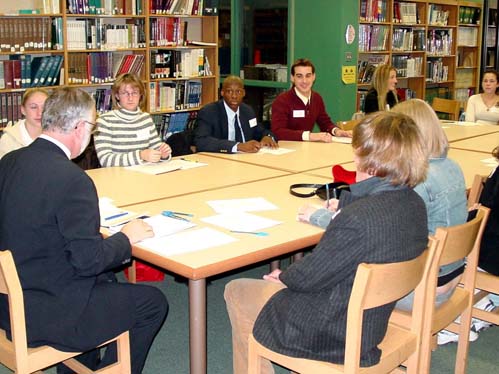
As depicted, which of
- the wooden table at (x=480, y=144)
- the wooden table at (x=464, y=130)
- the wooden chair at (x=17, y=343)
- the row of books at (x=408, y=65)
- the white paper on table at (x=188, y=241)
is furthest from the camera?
the row of books at (x=408, y=65)

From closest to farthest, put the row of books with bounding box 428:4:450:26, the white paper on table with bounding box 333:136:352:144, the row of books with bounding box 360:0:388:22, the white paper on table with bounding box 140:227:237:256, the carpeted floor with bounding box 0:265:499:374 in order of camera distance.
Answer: the white paper on table with bounding box 140:227:237:256, the carpeted floor with bounding box 0:265:499:374, the white paper on table with bounding box 333:136:352:144, the row of books with bounding box 360:0:388:22, the row of books with bounding box 428:4:450:26

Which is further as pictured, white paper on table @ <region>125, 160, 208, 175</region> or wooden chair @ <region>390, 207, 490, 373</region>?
white paper on table @ <region>125, 160, 208, 175</region>

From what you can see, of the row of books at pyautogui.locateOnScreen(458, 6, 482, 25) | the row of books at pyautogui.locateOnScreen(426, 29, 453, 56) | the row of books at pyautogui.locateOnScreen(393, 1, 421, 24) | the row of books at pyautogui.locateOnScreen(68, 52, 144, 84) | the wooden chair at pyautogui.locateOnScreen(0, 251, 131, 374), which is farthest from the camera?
the row of books at pyautogui.locateOnScreen(458, 6, 482, 25)

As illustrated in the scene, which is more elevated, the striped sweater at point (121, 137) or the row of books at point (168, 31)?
the row of books at point (168, 31)

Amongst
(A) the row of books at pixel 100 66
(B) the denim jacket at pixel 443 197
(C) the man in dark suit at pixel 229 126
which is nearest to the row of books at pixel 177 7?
(A) the row of books at pixel 100 66

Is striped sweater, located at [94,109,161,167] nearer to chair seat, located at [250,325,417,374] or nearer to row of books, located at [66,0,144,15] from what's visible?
chair seat, located at [250,325,417,374]

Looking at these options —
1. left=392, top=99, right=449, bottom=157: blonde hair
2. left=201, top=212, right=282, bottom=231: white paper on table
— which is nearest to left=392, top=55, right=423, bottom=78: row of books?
left=392, top=99, right=449, bottom=157: blonde hair

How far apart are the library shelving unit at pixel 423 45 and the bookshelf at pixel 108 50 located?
2.18 metres

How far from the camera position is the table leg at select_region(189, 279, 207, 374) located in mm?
2186

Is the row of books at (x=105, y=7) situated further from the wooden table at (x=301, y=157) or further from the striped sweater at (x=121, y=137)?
the wooden table at (x=301, y=157)

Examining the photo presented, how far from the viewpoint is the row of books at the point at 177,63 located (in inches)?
244

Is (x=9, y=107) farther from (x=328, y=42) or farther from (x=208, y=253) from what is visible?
(x=208, y=253)

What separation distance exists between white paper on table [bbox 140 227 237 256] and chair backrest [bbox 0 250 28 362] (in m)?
0.48

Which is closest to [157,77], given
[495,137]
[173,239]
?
[495,137]
